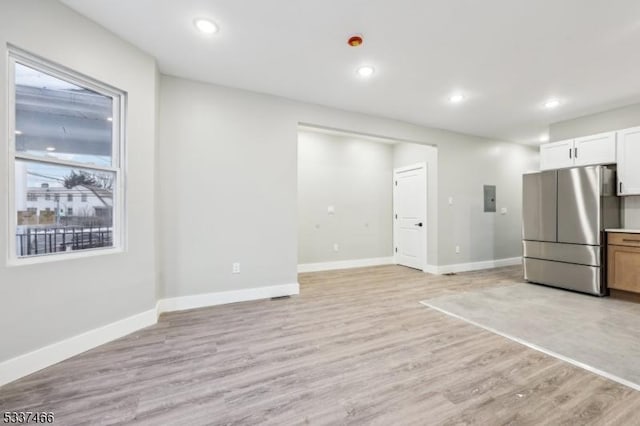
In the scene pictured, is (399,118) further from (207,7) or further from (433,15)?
(207,7)

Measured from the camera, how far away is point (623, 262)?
3.76 m

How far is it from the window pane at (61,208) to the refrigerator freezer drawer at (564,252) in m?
5.86

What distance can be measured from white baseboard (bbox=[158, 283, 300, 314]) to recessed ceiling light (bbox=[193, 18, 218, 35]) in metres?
2.82

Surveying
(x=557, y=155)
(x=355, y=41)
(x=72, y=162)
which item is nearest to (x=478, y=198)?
(x=557, y=155)

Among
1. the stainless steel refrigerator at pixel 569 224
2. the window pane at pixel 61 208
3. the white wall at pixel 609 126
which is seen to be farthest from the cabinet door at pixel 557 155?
the window pane at pixel 61 208

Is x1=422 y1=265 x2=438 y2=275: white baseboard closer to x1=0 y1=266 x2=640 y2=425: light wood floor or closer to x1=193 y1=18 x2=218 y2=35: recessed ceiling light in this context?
x1=0 y1=266 x2=640 y2=425: light wood floor

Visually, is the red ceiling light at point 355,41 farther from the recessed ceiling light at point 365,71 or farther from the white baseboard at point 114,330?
the white baseboard at point 114,330

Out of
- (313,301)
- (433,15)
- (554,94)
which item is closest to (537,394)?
(313,301)

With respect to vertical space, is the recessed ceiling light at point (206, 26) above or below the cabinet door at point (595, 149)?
above

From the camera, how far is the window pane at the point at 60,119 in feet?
6.77

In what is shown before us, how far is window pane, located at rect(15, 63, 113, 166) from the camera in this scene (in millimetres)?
2063

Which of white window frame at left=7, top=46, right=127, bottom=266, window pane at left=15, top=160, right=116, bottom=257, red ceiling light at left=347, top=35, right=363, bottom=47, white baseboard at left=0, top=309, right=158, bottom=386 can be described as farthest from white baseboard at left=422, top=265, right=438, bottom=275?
window pane at left=15, top=160, right=116, bottom=257

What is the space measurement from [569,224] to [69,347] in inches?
241

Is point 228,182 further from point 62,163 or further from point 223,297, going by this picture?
point 62,163
